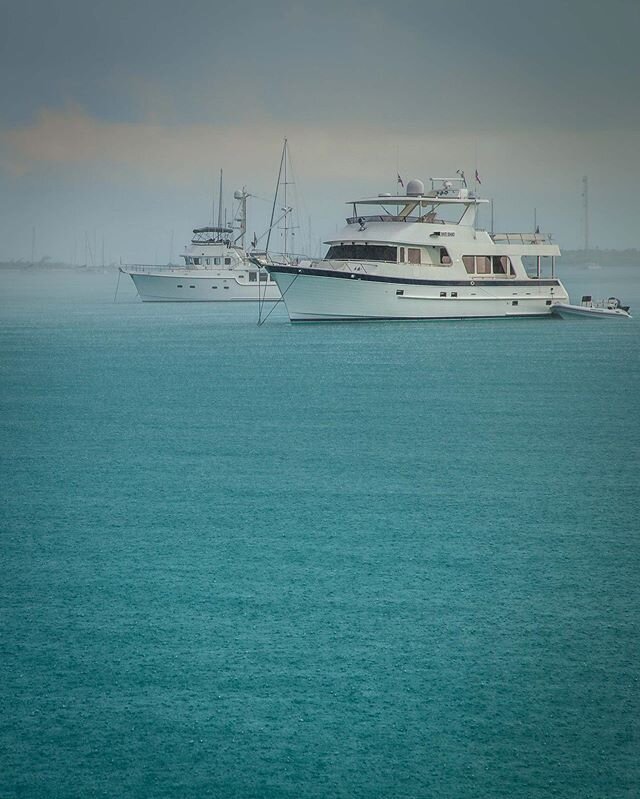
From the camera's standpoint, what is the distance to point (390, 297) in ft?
113

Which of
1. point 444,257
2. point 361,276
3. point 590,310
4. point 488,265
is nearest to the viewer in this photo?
point 361,276

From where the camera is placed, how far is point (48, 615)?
7363 mm

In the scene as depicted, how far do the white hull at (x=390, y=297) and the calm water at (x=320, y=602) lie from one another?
17.1 metres

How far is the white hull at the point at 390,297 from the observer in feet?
112

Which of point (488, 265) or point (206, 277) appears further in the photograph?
point (206, 277)

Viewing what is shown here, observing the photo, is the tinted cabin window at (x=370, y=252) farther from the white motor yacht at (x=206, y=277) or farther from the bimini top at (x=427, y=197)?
the white motor yacht at (x=206, y=277)

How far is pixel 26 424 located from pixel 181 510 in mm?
6144

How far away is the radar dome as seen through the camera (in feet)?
122

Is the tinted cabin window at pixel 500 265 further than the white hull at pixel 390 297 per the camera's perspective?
Yes

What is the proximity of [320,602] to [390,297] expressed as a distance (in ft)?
90.1

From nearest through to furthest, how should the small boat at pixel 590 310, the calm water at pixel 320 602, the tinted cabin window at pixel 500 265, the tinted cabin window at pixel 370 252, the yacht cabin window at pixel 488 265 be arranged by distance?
the calm water at pixel 320 602 → the tinted cabin window at pixel 370 252 → the yacht cabin window at pixel 488 265 → the tinted cabin window at pixel 500 265 → the small boat at pixel 590 310

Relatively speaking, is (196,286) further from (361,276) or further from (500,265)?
(361,276)

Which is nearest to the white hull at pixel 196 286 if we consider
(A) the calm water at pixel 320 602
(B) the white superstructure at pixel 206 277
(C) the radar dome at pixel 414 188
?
(B) the white superstructure at pixel 206 277

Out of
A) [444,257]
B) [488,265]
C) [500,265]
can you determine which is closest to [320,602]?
[444,257]
